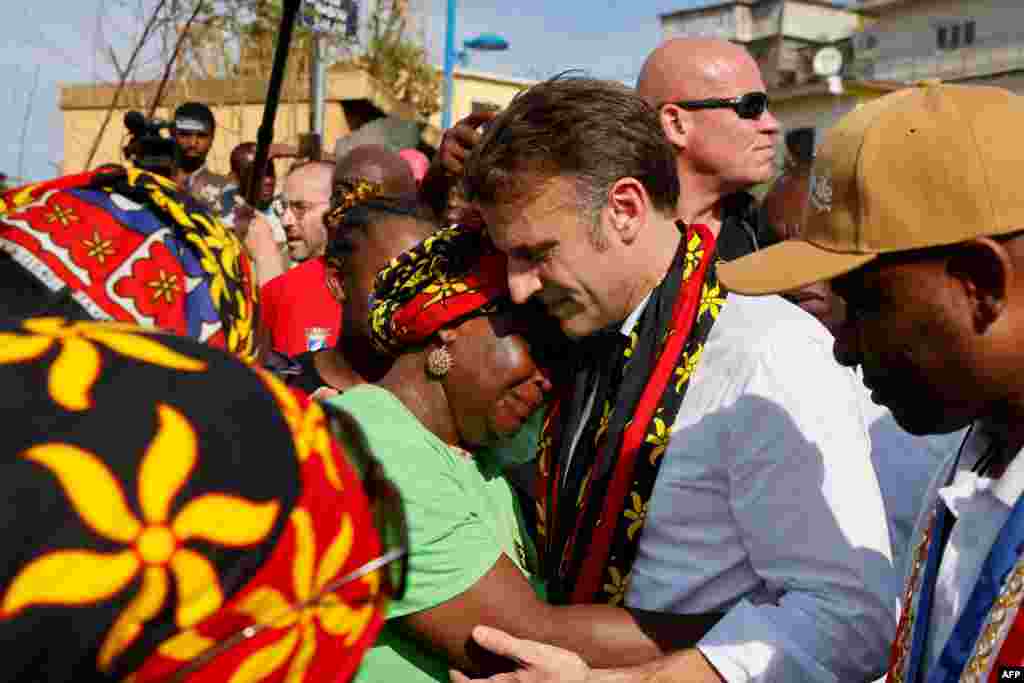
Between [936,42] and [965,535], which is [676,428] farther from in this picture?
[936,42]

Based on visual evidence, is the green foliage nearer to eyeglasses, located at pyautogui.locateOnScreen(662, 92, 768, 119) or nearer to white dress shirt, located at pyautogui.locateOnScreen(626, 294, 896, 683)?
eyeglasses, located at pyautogui.locateOnScreen(662, 92, 768, 119)

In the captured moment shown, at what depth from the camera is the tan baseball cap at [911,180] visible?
1.74 metres

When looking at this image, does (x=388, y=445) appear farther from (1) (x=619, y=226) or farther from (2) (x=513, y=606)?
(1) (x=619, y=226)

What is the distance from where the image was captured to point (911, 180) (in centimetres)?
179

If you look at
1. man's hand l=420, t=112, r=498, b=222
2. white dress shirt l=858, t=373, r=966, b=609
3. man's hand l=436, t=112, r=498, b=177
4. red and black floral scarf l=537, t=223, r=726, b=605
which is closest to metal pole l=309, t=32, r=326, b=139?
man's hand l=420, t=112, r=498, b=222

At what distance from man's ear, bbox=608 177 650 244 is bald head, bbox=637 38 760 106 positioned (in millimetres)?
1391

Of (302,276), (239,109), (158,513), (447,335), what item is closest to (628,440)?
(447,335)

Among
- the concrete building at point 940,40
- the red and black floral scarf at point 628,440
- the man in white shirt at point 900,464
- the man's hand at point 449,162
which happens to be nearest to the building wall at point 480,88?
the man's hand at point 449,162

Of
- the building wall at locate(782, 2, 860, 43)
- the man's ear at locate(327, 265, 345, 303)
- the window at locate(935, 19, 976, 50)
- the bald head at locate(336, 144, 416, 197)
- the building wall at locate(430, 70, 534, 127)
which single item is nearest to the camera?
the man's ear at locate(327, 265, 345, 303)

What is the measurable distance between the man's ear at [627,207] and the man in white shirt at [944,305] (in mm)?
472

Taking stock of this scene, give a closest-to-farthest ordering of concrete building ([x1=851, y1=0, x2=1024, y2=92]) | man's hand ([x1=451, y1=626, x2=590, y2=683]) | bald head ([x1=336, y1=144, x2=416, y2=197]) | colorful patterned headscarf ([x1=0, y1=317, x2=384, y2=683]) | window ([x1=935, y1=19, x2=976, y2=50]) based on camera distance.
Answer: colorful patterned headscarf ([x1=0, y1=317, x2=384, y2=683])
man's hand ([x1=451, y1=626, x2=590, y2=683])
bald head ([x1=336, y1=144, x2=416, y2=197])
concrete building ([x1=851, y1=0, x2=1024, y2=92])
window ([x1=935, y1=19, x2=976, y2=50])

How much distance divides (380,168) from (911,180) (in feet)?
12.8

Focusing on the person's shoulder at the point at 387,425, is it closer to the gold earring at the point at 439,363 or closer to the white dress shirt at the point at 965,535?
the gold earring at the point at 439,363

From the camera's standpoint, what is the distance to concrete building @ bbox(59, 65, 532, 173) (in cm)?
995
